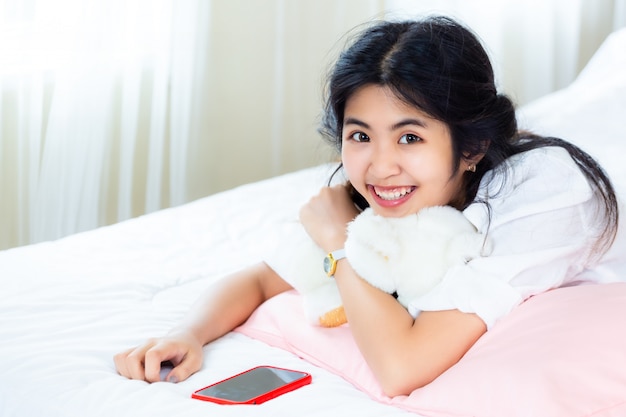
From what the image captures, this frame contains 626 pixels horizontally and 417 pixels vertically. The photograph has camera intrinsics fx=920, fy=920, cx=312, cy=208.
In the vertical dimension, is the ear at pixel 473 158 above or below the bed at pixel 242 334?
above

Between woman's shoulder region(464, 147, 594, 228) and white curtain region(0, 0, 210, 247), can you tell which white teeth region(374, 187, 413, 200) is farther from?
white curtain region(0, 0, 210, 247)

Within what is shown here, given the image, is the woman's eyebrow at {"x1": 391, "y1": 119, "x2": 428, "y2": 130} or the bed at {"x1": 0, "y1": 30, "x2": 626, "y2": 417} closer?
the bed at {"x1": 0, "y1": 30, "x2": 626, "y2": 417}

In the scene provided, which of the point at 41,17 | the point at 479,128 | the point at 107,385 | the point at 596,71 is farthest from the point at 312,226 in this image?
the point at 41,17

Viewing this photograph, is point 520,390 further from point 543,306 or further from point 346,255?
point 346,255

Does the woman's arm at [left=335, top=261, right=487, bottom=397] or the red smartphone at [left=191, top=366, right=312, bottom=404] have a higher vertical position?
the woman's arm at [left=335, top=261, right=487, bottom=397]

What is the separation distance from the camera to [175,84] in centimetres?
277

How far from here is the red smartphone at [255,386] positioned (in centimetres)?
119

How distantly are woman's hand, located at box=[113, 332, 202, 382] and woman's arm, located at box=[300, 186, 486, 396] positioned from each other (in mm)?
235

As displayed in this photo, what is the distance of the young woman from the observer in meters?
1.24

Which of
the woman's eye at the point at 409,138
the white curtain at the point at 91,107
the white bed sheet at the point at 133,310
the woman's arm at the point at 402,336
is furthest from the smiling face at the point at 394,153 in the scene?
the white curtain at the point at 91,107

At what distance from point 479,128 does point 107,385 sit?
2.10 ft

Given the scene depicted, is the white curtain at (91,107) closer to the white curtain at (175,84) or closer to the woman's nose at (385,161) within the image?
the white curtain at (175,84)

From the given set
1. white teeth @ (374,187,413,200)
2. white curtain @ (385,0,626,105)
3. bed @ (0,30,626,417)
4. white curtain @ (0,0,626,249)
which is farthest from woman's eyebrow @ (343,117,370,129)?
white curtain @ (385,0,626,105)

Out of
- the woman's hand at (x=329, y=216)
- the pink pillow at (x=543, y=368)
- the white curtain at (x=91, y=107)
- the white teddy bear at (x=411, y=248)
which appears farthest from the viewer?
the white curtain at (x=91, y=107)
